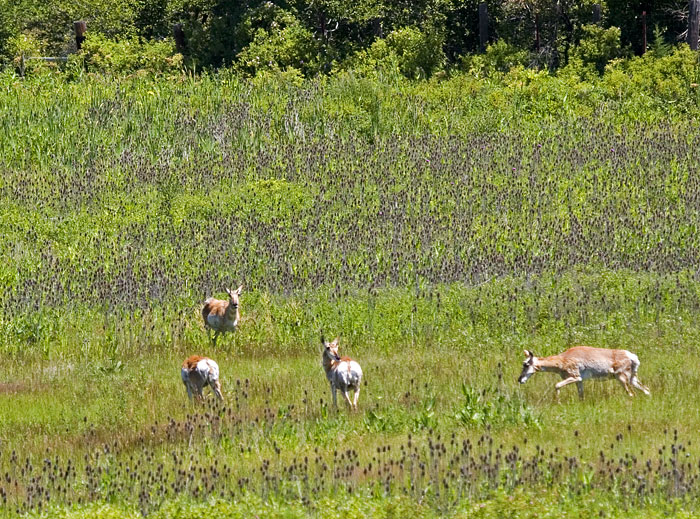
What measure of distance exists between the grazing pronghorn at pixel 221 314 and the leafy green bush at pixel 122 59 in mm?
20105

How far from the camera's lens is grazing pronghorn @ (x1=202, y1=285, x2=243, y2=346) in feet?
62.1

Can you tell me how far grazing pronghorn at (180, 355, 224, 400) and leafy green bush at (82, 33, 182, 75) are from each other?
23.5 metres

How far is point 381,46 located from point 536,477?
27.7 meters

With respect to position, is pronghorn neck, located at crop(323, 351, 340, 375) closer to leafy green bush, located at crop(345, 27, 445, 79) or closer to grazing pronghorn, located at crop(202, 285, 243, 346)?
grazing pronghorn, located at crop(202, 285, 243, 346)

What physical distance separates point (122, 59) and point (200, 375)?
25.3 metres

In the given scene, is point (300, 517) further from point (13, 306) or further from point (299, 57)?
point (299, 57)

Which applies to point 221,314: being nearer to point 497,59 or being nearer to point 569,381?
point 569,381

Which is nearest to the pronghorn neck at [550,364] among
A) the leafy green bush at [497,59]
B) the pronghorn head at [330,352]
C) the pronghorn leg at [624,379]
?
the pronghorn leg at [624,379]

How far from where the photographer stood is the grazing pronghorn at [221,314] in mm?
18922

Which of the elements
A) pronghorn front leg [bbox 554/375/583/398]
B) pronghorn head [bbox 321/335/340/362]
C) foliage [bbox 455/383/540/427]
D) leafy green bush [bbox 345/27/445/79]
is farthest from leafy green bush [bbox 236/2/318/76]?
foliage [bbox 455/383/540/427]

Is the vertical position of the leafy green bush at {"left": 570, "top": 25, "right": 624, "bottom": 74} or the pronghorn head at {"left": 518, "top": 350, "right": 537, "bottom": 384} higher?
the leafy green bush at {"left": 570, "top": 25, "right": 624, "bottom": 74}

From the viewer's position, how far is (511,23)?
41.9 m

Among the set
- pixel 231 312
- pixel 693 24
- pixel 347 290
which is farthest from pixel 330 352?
pixel 693 24

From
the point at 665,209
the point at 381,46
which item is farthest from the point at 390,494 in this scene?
the point at 381,46
